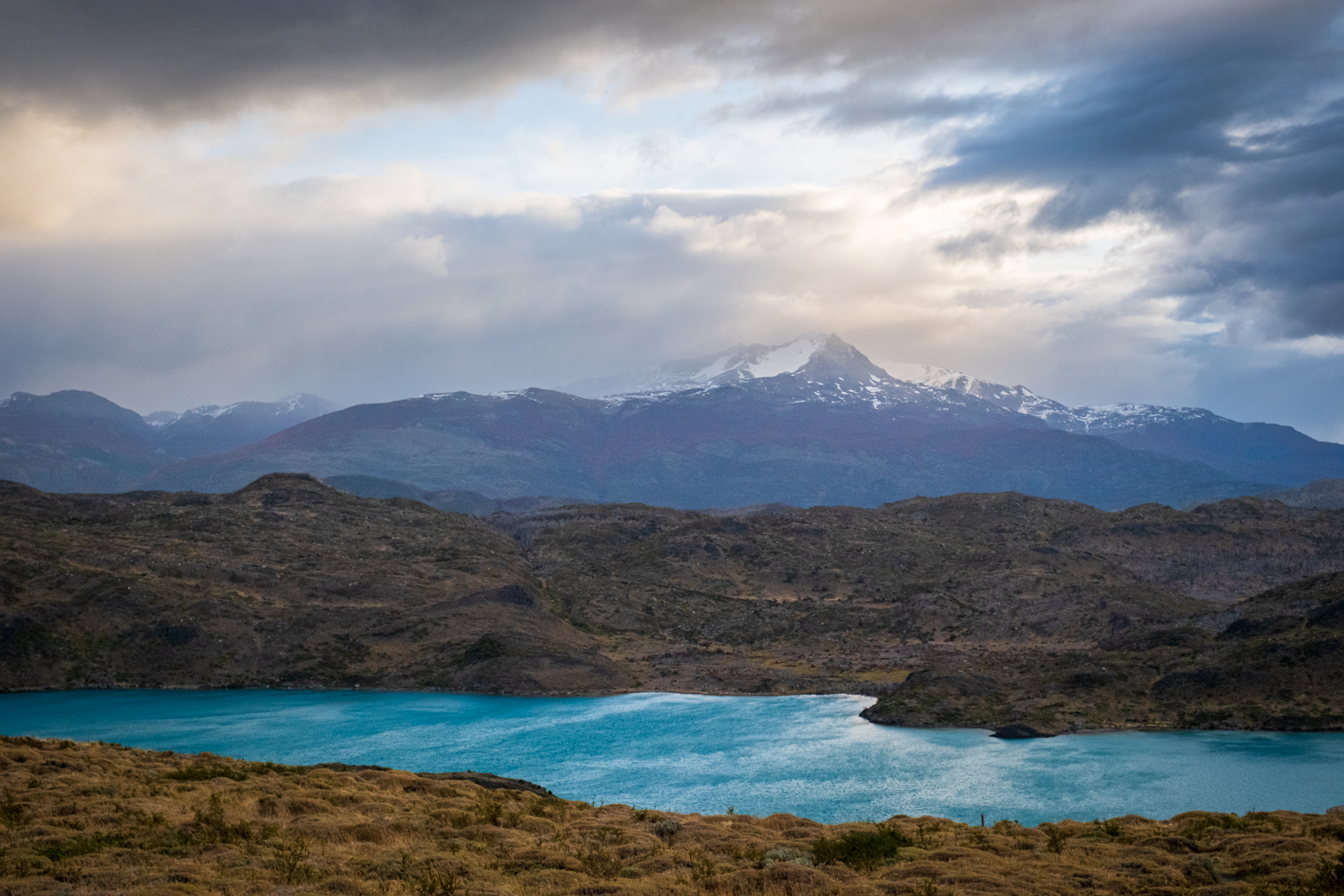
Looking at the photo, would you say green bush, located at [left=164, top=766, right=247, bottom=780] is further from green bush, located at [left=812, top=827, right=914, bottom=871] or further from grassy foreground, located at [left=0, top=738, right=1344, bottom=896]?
green bush, located at [left=812, top=827, right=914, bottom=871]

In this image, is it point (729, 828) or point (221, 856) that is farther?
point (729, 828)

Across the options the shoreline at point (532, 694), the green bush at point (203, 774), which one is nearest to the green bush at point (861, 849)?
the green bush at point (203, 774)

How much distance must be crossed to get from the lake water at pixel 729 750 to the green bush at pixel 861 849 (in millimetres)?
28288

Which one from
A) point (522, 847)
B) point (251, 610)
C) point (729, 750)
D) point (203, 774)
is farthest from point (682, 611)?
point (522, 847)

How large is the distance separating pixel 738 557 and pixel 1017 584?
52.8 m

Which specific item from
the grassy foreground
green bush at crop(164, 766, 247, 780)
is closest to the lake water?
the grassy foreground

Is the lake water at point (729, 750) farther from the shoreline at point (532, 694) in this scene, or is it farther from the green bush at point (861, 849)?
the green bush at point (861, 849)

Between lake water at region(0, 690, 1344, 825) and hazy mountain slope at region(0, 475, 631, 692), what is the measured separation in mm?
4433

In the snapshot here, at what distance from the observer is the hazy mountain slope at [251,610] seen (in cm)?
11356

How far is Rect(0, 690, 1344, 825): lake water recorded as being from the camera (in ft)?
221

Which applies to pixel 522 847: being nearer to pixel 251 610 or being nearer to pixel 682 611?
pixel 251 610

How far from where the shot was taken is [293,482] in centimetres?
18562

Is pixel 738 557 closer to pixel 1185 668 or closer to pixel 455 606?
pixel 455 606

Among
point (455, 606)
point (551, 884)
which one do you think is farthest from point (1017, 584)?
point (551, 884)
